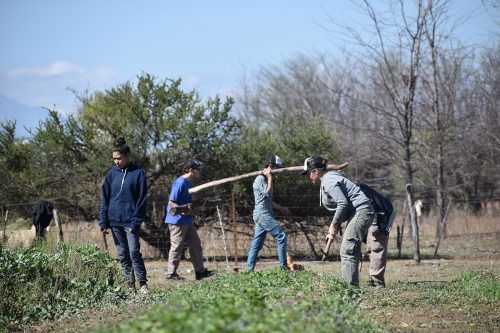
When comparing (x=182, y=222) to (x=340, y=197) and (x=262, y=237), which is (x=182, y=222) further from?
(x=340, y=197)

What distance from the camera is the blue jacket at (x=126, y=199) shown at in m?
9.42

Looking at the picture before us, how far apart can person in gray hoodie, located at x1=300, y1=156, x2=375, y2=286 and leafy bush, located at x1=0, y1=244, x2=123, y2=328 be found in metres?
2.75

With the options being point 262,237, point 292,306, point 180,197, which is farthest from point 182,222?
point 292,306

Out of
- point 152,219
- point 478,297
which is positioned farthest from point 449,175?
point 478,297

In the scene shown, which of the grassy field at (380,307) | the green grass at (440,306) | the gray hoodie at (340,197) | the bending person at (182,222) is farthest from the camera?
the bending person at (182,222)

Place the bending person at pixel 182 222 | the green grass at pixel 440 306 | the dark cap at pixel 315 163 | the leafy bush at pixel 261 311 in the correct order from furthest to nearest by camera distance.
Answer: the bending person at pixel 182 222 → the dark cap at pixel 315 163 → the green grass at pixel 440 306 → the leafy bush at pixel 261 311

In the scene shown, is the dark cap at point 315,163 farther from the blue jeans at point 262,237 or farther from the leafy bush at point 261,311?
the blue jeans at point 262,237

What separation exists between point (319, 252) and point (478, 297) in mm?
8076

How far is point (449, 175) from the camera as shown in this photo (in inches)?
1003

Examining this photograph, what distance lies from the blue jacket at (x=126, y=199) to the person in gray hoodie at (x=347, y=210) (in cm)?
216

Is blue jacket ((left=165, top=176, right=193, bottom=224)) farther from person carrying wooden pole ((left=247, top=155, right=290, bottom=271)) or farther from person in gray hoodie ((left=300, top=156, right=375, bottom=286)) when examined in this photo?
person in gray hoodie ((left=300, top=156, right=375, bottom=286))

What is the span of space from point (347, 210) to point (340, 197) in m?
0.39

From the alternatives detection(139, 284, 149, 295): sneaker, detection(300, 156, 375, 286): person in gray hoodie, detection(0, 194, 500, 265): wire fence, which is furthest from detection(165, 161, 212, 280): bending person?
detection(0, 194, 500, 265): wire fence

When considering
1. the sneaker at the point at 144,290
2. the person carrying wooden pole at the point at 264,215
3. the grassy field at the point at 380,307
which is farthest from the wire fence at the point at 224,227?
the sneaker at the point at 144,290
